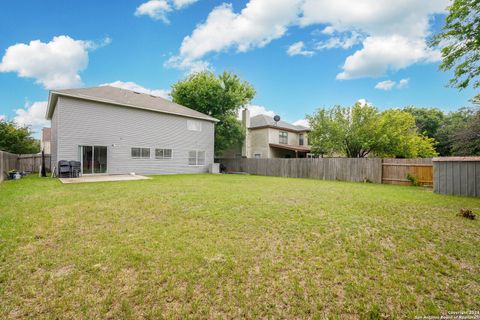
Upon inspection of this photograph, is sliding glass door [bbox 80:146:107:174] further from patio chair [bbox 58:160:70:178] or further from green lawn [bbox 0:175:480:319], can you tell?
green lawn [bbox 0:175:480:319]

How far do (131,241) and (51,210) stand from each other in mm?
3260

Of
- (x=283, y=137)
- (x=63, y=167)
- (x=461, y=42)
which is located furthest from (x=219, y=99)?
(x=461, y=42)

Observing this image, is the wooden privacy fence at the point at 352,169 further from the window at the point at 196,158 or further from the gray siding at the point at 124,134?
the gray siding at the point at 124,134

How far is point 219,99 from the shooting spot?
2355 cm

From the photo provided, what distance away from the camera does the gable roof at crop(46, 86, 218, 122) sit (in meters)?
13.6

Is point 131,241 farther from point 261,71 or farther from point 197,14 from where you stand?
point 261,71

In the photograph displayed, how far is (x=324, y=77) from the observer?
60.9 ft

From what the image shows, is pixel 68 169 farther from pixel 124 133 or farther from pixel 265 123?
pixel 265 123

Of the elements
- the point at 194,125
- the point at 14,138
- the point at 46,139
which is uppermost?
the point at 46,139

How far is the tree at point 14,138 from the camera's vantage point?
65.9 ft

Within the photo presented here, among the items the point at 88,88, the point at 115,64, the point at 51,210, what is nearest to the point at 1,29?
the point at 88,88

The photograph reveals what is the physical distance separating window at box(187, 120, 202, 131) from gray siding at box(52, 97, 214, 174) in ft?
0.91

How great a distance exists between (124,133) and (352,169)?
50.8 feet

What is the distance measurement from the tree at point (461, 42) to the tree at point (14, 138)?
1184 inches
